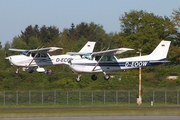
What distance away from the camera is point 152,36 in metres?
101

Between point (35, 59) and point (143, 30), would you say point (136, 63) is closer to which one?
point (35, 59)

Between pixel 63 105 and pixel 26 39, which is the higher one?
pixel 26 39

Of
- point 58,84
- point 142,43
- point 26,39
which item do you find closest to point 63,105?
point 58,84

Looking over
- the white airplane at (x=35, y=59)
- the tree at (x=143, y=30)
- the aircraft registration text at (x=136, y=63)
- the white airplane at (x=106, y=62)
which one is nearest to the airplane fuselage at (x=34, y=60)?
the white airplane at (x=35, y=59)

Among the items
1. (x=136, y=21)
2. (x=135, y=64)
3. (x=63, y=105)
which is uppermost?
A: (x=136, y=21)

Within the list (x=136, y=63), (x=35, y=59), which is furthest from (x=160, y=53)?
(x=35, y=59)

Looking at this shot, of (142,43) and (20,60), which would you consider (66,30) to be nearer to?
(142,43)

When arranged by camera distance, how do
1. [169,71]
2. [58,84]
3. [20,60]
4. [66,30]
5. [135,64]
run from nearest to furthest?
[135,64], [20,60], [58,84], [169,71], [66,30]

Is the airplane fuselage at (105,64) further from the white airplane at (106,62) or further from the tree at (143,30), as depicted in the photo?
the tree at (143,30)

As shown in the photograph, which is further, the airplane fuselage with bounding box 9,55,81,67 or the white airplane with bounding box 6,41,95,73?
the white airplane with bounding box 6,41,95,73

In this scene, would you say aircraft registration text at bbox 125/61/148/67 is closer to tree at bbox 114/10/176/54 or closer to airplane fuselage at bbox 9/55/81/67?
airplane fuselage at bbox 9/55/81/67

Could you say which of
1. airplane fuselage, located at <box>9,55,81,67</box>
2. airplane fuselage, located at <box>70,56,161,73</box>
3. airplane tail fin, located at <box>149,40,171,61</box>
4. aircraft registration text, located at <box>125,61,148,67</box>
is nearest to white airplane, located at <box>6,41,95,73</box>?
airplane fuselage, located at <box>9,55,81,67</box>

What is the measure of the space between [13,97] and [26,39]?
225 feet

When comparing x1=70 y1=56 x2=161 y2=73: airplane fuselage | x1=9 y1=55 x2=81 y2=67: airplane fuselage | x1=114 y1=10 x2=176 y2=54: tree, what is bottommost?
x1=70 y1=56 x2=161 y2=73: airplane fuselage
